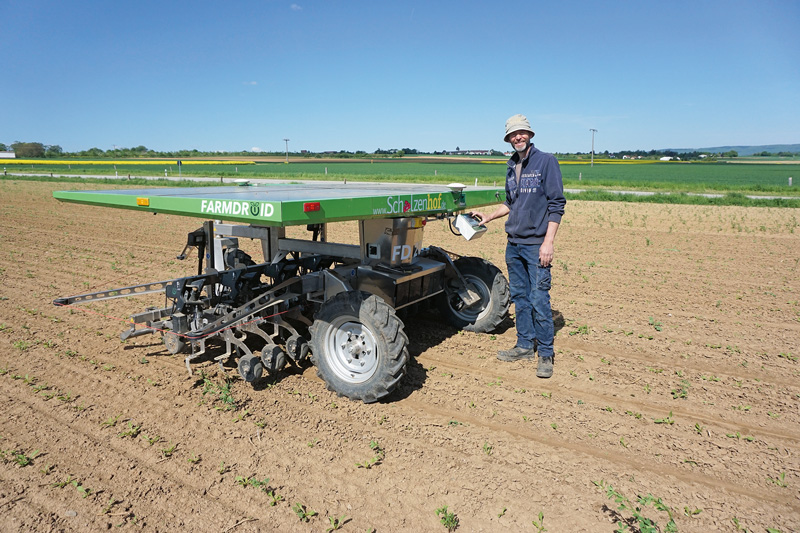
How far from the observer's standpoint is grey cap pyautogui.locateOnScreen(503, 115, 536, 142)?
4.60m

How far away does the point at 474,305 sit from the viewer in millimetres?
5832

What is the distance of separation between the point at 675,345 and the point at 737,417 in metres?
1.56

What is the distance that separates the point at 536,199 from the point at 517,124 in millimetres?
687

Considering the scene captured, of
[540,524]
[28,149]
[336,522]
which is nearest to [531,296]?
[540,524]

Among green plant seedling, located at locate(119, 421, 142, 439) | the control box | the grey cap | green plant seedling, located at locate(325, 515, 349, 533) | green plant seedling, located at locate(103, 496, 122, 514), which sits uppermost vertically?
the grey cap

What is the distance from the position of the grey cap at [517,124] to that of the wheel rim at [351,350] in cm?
217

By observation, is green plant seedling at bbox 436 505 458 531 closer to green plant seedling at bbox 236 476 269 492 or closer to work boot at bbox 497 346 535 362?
green plant seedling at bbox 236 476 269 492

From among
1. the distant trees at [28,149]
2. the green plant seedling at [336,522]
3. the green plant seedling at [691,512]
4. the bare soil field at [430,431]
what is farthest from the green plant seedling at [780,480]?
the distant trees at [28,149]

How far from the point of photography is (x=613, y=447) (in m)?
3.61

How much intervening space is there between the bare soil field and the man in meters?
0.54

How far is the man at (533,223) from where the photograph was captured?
4.54 metres

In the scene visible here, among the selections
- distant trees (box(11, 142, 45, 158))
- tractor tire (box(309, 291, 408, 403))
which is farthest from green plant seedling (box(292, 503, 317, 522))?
distant trees (box(11, 142, 45, 158))

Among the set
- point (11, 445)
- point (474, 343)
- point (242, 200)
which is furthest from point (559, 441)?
point (11, 445)

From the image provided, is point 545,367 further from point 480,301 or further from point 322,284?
point 322,284
